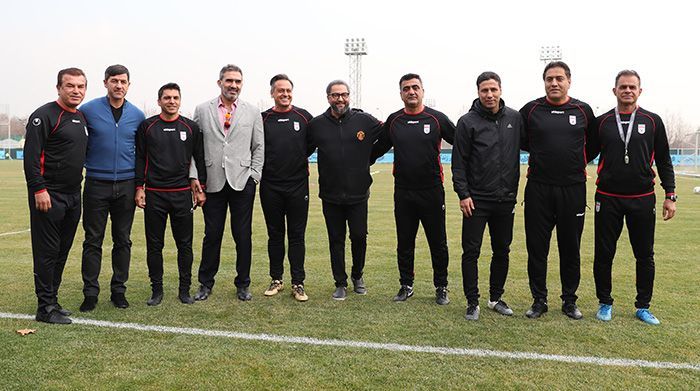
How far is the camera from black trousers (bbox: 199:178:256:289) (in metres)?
5.72

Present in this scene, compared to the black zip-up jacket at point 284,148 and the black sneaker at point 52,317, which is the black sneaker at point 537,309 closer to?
the black zip-up jacket at point 284,148

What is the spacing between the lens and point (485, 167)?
16.6 feet

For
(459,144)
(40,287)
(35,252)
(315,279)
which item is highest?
(459,144)

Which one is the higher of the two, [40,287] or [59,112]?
[59,112]

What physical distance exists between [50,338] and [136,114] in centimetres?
213

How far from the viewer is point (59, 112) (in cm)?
486

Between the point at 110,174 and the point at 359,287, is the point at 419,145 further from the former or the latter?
the point at 110,174

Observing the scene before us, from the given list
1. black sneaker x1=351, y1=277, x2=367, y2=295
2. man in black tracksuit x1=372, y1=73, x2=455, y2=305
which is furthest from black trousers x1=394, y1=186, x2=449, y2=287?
black sneaker x1=351, y1=277, x2=367, y2=295

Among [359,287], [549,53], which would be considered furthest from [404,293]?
[549,53]

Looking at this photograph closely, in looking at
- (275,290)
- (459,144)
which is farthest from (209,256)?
(459,144)

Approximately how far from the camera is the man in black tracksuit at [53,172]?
186 inches

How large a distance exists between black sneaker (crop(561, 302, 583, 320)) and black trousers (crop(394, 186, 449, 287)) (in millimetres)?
1134

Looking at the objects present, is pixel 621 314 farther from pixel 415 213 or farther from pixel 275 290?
Answer: pixel 275 290

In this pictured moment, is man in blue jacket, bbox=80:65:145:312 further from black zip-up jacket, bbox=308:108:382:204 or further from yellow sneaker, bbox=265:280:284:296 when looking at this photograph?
black zip-up jacket, bbox=308:108:382:204
